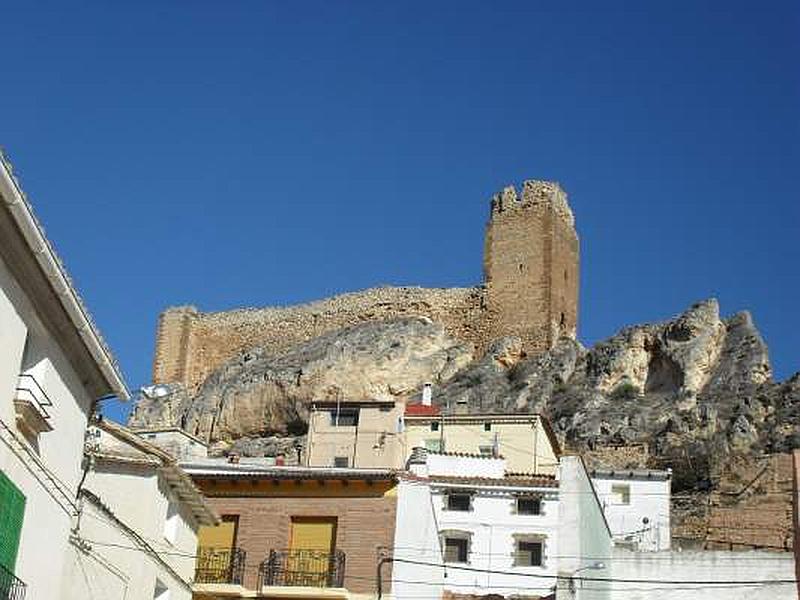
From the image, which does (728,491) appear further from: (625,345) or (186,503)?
(186,503)

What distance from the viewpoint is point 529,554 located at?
39.8 m

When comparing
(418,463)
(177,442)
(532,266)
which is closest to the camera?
(418,463)

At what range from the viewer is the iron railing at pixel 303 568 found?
1273 inches

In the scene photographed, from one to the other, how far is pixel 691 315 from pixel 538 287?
12282 mm

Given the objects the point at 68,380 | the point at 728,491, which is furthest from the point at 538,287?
the point at 68,380

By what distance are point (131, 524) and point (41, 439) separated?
5690 millimetres

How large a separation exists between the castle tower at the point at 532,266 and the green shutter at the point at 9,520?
62.0 meters

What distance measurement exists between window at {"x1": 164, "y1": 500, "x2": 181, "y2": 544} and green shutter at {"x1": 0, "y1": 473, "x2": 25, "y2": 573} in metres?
8.16

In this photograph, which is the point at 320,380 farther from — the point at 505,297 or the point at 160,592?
the point at 160,592

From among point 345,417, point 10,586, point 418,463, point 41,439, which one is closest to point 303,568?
point 418,463

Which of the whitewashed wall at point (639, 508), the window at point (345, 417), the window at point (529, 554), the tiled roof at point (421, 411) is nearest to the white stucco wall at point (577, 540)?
the window at point (529, 554)

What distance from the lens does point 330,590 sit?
105ft

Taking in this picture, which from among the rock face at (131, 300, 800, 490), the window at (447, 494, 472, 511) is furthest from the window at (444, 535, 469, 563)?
the rock face at (131, 300, 800, 490)

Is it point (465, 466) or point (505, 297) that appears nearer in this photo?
point (465, 466)
